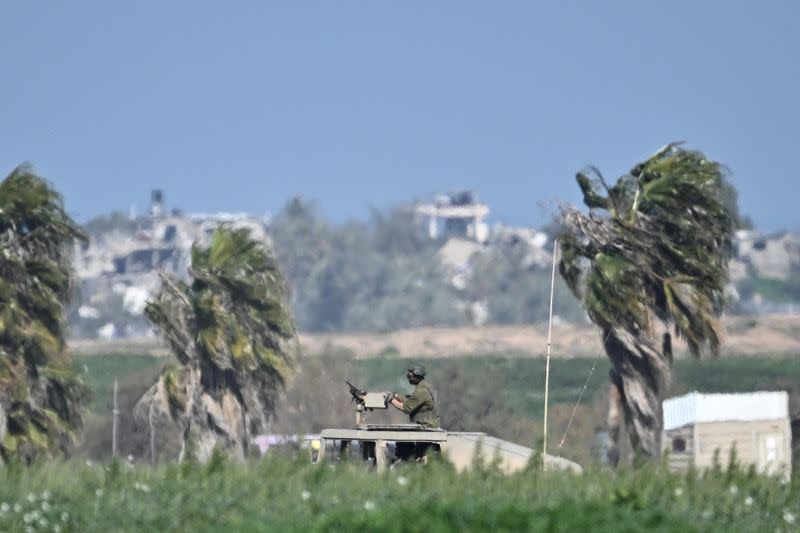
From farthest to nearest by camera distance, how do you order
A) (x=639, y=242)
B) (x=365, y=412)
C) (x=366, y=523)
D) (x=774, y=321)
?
1. (x=774, y=321)
2. (x=639, y=242)
3. (x=365, y=412)
4. (x=366, y=523)

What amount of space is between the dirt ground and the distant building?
3952 inches

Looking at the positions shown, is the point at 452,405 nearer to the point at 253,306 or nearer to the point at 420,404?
the point at 253,306

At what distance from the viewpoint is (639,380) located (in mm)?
35719

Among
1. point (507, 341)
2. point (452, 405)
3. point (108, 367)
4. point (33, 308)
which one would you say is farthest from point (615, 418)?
point (507, 341)

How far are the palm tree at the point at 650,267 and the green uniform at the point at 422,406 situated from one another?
11.7m

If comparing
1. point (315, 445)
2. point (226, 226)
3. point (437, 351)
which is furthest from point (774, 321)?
point (315, 445)

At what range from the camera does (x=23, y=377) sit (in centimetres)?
3984

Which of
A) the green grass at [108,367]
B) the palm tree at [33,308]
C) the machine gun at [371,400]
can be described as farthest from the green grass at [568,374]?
the machine gun at [371,400]

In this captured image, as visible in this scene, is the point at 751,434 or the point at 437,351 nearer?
A: the point at 751,434

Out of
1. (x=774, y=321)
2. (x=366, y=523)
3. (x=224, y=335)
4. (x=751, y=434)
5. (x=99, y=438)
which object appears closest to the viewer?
(x=366, y=523)

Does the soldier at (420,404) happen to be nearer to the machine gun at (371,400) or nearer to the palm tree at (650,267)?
the machine gun at (371,400)

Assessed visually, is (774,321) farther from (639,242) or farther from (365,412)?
(365,412)

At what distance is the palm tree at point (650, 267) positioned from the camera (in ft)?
117

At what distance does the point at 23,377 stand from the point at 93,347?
124 metres
